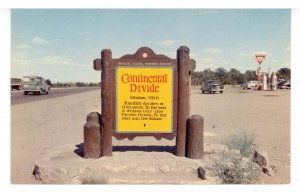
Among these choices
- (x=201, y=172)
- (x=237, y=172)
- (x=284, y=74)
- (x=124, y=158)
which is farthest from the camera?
(x=284, y=74)

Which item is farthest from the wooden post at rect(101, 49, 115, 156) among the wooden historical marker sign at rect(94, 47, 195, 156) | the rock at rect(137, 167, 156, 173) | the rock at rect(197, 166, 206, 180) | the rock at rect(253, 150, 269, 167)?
the rock at rect(253, 150, 269, 167)

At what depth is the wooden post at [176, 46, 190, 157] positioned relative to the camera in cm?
771

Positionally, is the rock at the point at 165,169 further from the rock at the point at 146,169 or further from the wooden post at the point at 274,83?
the wooden post at the point at 274,83

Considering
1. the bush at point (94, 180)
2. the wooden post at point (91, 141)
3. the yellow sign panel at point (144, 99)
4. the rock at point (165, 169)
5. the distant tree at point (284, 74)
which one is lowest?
the bush at point (94, 180)

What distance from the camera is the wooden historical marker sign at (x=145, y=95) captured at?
7703 millimetres

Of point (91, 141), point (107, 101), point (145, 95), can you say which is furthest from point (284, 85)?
point (91, 141)

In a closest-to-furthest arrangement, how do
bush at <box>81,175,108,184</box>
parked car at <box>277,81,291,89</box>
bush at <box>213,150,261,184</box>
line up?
bush at <box>81,175,108,184</box> < bush at <box>213,150,261,184</box> < parked car at <box>277,81,291,89</box>

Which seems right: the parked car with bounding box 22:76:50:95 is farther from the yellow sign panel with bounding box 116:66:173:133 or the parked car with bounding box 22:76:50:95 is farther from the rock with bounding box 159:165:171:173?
the rock with bounding box 159:165:171:173

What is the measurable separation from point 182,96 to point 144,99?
2.52 ft

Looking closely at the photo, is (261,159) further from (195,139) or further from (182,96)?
(182,96)

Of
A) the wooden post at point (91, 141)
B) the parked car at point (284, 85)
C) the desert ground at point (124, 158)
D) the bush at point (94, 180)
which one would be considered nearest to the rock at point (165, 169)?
the desert ground at point (124, 158)

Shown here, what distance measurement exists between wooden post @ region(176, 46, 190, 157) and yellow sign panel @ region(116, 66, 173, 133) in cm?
18

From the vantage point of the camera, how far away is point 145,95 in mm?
7738

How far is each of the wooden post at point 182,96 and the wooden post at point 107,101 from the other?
137cm
